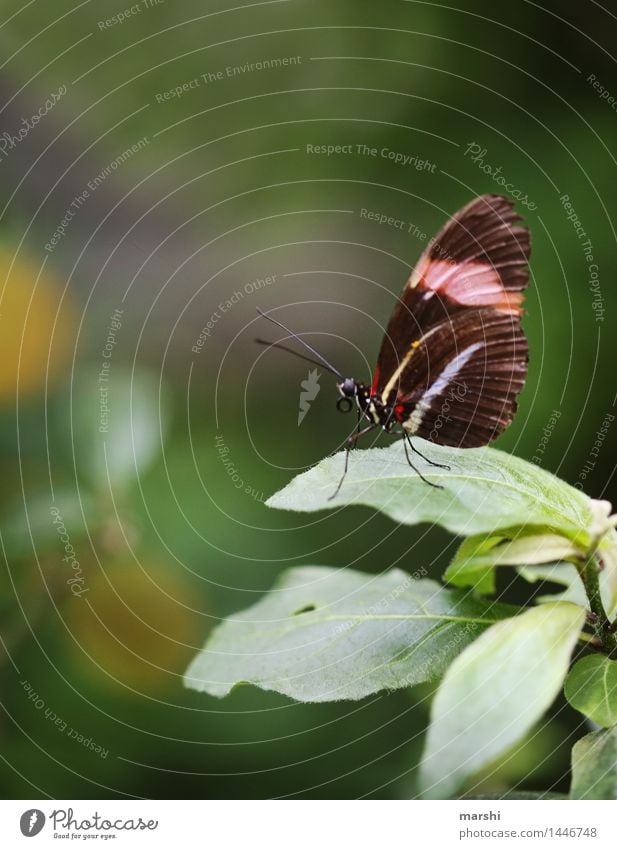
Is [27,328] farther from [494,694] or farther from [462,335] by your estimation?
[494,694]

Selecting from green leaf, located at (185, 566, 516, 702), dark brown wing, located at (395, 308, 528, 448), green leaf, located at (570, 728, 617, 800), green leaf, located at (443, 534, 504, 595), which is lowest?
green leaf, located at (570, 728, 617, 800)

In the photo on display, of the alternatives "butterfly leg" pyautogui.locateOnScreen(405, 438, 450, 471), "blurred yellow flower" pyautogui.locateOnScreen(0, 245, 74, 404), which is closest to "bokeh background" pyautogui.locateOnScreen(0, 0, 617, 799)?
"blurred yellow flower" pyautogui.locateOnScreen(0, 245, 74, 404)

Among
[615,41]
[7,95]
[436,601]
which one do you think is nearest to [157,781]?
[436,601]

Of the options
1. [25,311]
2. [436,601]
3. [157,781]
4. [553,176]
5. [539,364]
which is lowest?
[157,781]

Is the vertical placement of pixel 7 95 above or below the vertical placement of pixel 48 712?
above

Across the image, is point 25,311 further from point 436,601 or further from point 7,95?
point 436,601
